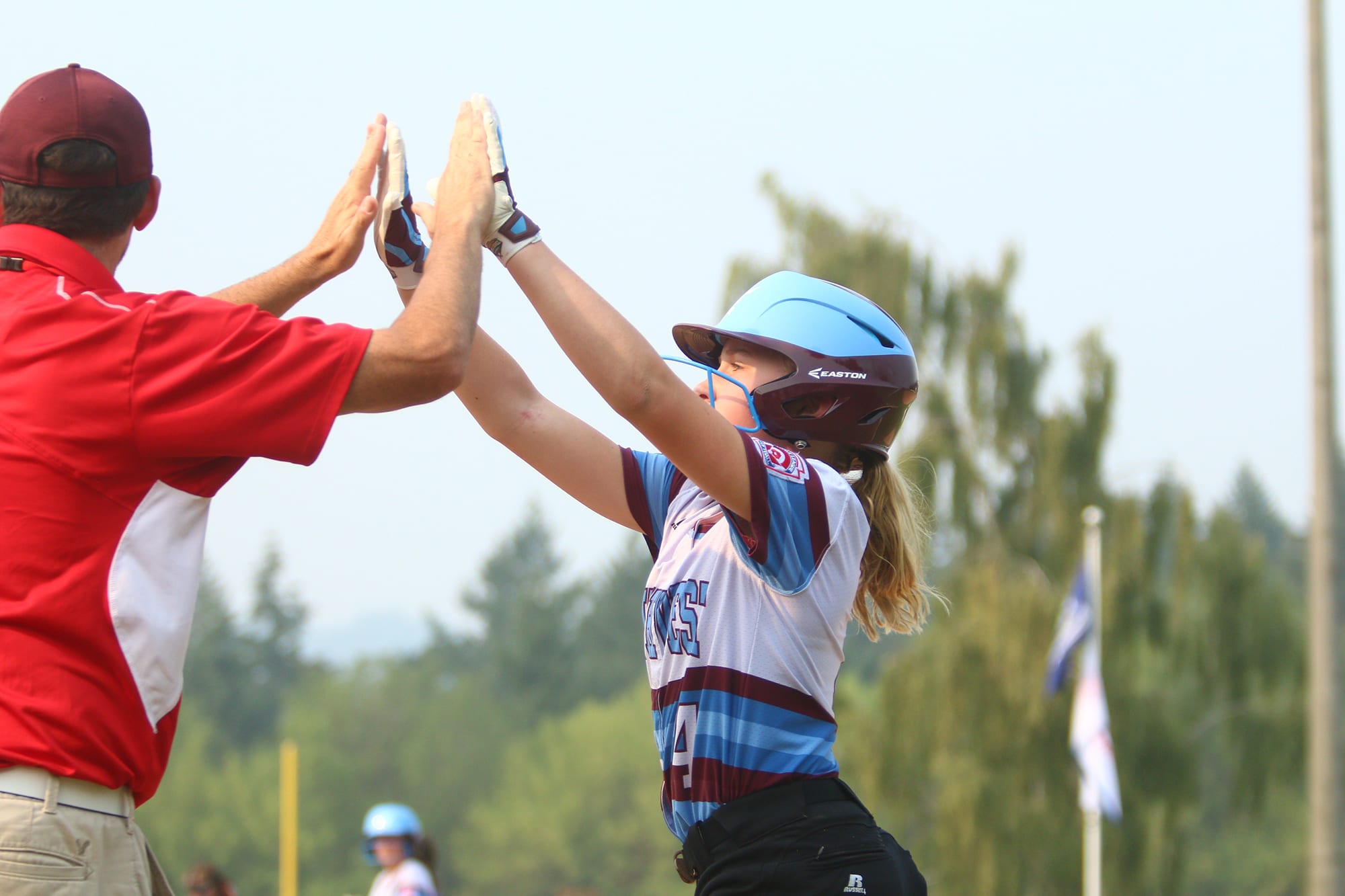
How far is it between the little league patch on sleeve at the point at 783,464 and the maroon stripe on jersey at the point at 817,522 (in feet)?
0.09

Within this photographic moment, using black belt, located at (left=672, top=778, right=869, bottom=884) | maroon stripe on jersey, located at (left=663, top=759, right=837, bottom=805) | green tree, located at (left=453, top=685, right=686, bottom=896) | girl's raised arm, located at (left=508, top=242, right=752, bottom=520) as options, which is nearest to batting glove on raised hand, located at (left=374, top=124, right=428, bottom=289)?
girl's raised arm, located at (left=508, top=242, right=752, bottom=520)

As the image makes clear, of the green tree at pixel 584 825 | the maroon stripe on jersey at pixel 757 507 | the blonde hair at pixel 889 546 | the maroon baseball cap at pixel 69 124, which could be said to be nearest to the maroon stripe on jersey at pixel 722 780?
the maroon stripe on jersey at pixel 757 507

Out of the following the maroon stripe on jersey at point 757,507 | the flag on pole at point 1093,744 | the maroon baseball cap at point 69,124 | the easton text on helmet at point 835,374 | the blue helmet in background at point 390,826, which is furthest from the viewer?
the flag on pole at point 1093,744

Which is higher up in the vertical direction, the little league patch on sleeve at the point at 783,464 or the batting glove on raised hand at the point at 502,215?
the batting glove on raised hand at the point at 502,215

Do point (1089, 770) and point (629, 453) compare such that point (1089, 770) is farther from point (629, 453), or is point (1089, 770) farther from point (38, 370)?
point (38, 370)

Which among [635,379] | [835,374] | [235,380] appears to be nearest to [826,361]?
[835,374]

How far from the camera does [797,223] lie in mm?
25172

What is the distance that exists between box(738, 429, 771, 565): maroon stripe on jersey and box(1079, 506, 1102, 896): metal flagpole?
1516cm

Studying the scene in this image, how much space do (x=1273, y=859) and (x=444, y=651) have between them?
48.7 meters

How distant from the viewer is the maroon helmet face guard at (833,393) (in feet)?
12.0

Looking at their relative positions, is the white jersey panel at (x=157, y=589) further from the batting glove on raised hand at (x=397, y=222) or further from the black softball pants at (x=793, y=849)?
the black softball pants at (x=793, y=849)

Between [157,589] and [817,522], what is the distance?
1413mm

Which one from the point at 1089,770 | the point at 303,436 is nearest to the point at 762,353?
the point at 303,436

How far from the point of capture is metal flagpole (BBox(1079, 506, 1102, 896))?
17641 millimetres
